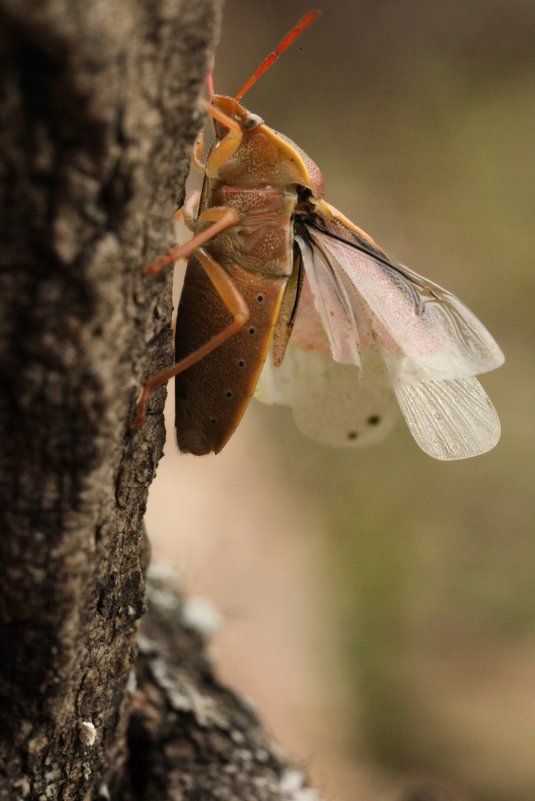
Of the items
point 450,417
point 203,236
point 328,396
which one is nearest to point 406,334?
point 450,417

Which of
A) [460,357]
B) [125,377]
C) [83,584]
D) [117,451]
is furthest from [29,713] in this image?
[460,357]

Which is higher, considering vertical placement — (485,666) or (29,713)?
(485,666)

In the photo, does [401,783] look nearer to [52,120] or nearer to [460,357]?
[460,357]

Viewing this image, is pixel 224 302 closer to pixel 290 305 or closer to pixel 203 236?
pixel 203 236

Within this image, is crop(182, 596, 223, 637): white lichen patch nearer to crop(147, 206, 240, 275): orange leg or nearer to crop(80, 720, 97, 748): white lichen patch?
crop(80, 720, 97, 748): white lichen patch

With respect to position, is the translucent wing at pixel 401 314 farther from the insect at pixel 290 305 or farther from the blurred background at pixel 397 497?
the blurred background at pixel 397 497

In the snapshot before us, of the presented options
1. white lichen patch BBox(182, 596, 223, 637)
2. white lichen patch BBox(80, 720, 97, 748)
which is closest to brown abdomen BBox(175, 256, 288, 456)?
white lichen patch BBox(80, 720, 97, 748)

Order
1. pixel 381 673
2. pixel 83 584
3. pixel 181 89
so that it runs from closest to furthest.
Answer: pixel 181 89
pixel 83 584
pixel 381 673
